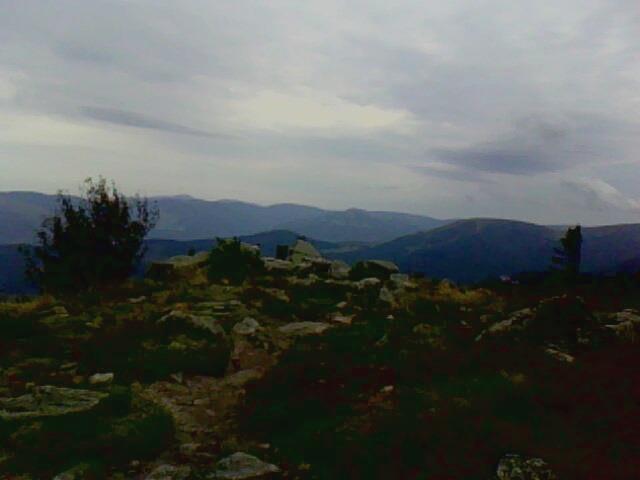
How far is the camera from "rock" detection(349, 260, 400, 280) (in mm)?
30656

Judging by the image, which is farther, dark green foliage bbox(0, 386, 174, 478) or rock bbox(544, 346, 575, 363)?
rock bbox(544, 346, 575, 363)

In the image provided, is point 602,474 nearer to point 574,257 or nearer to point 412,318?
point 412,318

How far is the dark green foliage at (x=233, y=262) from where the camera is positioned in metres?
28.6

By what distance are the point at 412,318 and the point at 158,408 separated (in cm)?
947

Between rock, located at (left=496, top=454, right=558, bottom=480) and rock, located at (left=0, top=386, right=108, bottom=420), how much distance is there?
6944 mm

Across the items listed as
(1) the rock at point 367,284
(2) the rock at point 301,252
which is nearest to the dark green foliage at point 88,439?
(1) the rock at point 367,284

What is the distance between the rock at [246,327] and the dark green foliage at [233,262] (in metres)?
9.67

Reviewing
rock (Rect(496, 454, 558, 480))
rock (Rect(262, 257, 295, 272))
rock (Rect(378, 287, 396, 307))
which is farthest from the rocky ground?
rock (Rect(262, 257, 295, 272))

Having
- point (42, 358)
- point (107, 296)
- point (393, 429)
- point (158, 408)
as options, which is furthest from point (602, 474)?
point (107, 296)

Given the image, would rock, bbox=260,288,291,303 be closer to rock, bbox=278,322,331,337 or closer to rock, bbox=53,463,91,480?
rock, bbox=278,322,331,337

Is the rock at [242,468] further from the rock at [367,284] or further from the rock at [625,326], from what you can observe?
the rock at [367,284]

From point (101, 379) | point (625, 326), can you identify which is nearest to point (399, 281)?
point (625, 326)

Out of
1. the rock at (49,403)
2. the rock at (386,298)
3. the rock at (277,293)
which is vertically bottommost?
the rock at (49,403)

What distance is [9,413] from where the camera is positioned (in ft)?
32.0
